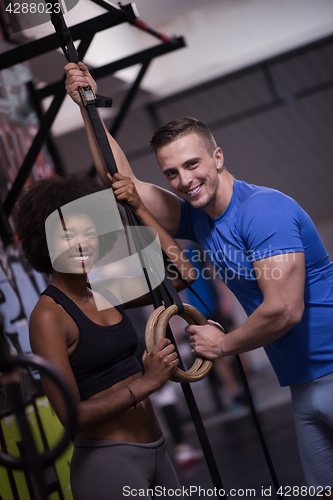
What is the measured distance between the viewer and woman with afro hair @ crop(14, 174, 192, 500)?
1.27 metres

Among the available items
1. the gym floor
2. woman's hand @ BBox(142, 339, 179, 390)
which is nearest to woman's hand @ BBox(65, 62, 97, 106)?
woman's hand @ BBox(142, 339, 179, 390)

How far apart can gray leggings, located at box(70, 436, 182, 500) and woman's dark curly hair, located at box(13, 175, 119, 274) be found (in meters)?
0.59

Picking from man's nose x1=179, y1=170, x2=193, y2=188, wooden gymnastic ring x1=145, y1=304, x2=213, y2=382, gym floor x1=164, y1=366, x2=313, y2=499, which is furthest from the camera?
gym floor x1=164, y1=366, x2=313, y2=499

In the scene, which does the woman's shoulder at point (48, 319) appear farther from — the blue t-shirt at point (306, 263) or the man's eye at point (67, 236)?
the blue t-shirt at point (306, 263)

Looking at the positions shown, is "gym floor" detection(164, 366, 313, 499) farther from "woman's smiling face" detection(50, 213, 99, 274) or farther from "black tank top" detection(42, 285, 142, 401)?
"woman's smiling face" detection(50, 213, 99, 274)

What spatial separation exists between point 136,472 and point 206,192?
0.94 m

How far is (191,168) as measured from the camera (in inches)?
63.6

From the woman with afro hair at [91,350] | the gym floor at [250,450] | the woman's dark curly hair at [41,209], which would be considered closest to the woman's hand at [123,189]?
the woman with afro hair at [91,350]

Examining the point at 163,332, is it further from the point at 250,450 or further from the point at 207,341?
the point at 250,450

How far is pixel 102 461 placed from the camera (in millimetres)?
1328

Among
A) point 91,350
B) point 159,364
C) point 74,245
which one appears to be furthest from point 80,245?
point 159,364

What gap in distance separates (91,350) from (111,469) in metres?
0.35

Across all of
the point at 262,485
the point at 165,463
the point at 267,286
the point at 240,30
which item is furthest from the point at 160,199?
the point at 240,30

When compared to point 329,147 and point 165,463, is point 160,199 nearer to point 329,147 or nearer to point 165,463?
point 165,463
